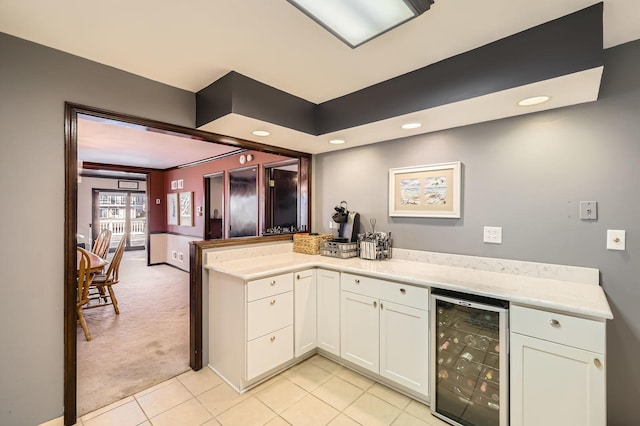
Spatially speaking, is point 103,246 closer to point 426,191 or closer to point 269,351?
point 269,351

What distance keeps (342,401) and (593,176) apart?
88.1 inches

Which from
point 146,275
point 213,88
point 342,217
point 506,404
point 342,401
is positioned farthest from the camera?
point 146,275

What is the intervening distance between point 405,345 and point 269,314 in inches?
41.0

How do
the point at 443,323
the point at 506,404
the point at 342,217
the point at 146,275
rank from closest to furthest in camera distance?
the point at 506,404 < the point at 443,323 < the point at 342,217 < the point at 146,275

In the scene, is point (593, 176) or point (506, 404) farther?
point (593, 176)

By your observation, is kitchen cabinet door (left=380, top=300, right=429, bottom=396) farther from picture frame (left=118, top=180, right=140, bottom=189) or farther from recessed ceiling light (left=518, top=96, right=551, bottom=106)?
picture frame (left=118, top=180, right=140, bottom=189)

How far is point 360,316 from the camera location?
88.3 inches

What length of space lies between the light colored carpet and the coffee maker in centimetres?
187

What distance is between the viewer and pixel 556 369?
143 cm

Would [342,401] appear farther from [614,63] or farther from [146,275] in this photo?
[146,275]

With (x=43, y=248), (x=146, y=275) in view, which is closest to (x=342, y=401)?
(x=43, y=248)

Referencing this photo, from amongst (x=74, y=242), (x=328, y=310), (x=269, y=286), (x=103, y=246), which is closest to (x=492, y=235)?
(x=328, y=310)

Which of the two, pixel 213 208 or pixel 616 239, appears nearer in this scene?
pixel 616 239

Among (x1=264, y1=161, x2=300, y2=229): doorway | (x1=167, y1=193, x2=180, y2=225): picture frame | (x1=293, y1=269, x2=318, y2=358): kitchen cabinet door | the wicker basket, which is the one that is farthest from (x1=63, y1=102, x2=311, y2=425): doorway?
(x1=167, y1=193, x2=180, y2=225): picture frame
